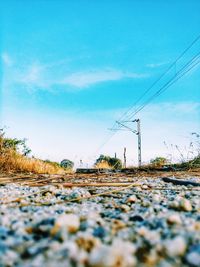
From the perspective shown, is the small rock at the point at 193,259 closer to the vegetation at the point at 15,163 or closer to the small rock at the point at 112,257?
the small rock at the point at 112,257

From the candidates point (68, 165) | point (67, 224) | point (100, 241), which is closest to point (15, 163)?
point (67, 224)

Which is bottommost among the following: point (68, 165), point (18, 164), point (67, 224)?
point (67, 224)

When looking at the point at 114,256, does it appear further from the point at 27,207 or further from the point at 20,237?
the point at 27,207

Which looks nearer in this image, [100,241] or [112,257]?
[112,257]

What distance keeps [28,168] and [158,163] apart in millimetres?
5182

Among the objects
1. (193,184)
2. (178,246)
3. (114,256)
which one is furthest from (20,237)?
(193,184)

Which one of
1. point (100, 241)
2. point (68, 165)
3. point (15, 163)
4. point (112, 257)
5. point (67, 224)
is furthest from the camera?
point (68, 165)

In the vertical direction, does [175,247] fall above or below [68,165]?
below

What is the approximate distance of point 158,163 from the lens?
1517 centimetres

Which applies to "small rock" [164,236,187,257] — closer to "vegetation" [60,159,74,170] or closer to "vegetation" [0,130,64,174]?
"vegetation" [0,130,64,174]

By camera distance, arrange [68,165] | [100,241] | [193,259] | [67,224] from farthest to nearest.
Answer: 1. [68,165]
2. [67,224]
3. [100,241]
4. [193,259]

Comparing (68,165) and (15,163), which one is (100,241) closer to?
(15,163)

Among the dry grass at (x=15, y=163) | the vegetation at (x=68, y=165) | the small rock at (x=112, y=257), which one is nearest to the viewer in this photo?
the small rock at (x=112, y=257)

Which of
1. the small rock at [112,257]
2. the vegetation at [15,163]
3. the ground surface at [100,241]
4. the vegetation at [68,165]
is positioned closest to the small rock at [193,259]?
the ground surface at [100,241]
